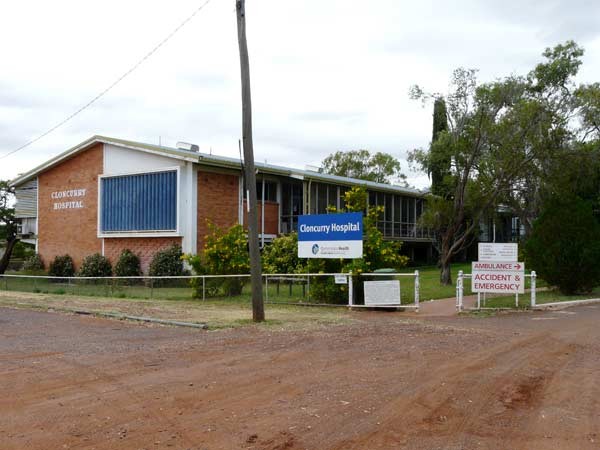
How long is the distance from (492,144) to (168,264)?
14756 millimetres

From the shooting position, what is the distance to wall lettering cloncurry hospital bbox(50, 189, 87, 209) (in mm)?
35688

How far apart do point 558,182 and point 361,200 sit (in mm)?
11168

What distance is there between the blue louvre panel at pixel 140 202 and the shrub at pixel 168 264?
3.89ft

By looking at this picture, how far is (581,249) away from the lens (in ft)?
66.2

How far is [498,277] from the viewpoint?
57.3 feet

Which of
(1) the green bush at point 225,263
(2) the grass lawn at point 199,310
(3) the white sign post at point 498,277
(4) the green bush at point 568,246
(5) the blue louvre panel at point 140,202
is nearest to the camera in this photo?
(2) the grass lawn at point 199,310

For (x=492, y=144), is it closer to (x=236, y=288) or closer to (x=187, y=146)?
(x=236, y=288)

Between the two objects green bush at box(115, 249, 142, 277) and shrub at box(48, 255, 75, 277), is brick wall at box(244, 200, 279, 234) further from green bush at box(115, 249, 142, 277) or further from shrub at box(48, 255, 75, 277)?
shrub at box(48, 255, 75, 277)

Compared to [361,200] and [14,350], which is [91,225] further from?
[14,350]

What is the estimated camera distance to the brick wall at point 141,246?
31.2 meters

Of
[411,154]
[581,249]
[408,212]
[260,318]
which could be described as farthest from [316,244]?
[408,212]

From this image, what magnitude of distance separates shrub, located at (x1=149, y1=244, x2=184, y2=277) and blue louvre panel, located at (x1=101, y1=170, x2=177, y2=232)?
1.19 metres

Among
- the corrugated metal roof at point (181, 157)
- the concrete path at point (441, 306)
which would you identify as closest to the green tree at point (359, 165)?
the corrugated metal roof at point (181, 157)

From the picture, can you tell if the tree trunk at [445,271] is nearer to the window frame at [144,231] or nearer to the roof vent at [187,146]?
the window frame at [144,231]
